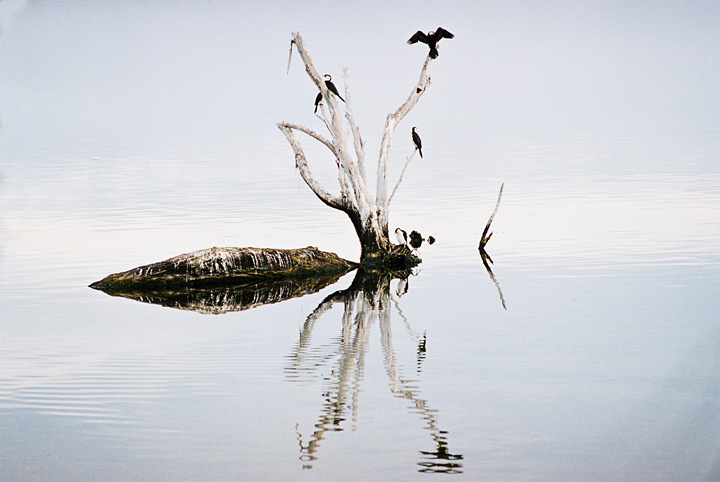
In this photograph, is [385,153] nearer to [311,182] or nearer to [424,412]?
[311,182]

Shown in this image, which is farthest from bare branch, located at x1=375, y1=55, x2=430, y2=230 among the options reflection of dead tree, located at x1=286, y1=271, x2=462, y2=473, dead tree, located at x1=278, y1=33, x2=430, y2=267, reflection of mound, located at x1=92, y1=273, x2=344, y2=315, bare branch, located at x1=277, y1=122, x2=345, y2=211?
reflection of mound, located at x1=92, y1=273, x2=344, y2=315

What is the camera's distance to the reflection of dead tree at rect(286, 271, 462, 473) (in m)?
8.20

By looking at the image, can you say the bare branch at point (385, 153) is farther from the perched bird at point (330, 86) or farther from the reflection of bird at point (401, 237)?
the perched bird at point (330, 86)

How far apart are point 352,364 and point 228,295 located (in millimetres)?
4397

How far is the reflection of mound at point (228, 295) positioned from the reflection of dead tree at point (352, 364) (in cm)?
63

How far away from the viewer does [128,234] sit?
2102 centimetres

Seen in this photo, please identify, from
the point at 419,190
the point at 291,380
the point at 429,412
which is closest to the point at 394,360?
the point at 291,380

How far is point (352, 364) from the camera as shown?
10680mm

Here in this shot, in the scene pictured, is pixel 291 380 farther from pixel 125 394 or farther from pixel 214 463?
pixel 214 463

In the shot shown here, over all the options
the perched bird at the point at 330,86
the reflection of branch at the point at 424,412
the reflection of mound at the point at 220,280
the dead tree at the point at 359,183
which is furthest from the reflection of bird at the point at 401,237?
the reflection of branch at the point at 424,412

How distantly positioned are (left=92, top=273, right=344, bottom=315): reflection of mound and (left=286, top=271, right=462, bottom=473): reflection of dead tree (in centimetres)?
63

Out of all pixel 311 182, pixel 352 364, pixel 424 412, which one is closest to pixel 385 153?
pixel 311 182

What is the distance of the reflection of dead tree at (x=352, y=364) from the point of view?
8.20 meters

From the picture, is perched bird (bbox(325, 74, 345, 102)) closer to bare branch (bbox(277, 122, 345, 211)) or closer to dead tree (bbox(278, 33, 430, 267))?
dead tree (bbox(278, 33, 430, 267))
